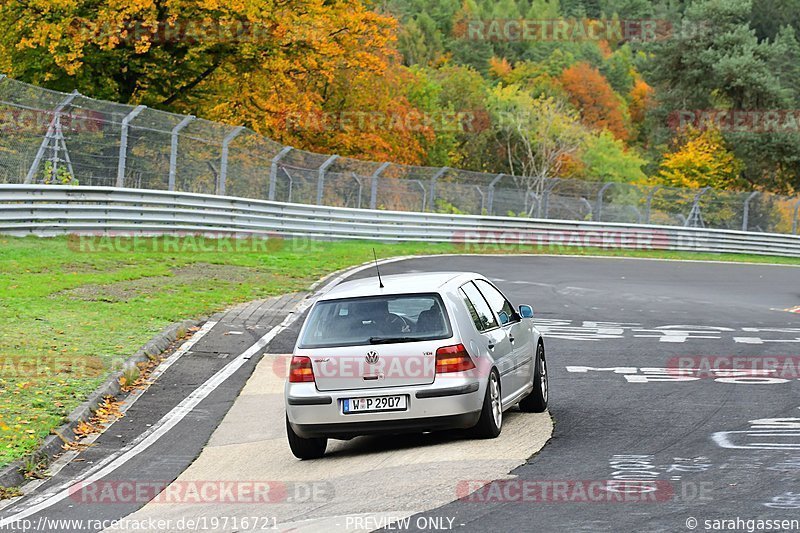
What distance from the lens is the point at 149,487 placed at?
8.93 metres

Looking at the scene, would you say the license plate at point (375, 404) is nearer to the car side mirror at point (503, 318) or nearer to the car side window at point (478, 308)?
the car side window at point (478, 308)

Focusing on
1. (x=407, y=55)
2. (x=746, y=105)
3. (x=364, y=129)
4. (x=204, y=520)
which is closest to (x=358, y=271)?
(x=204, y=520)

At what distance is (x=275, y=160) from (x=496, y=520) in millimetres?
25094

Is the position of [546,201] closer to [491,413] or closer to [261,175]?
[261,175]

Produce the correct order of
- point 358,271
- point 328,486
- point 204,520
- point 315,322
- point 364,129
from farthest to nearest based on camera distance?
point 364,129, point 358,271, point 315,322, point 328,486, point 204,520

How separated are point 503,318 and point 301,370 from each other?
2199 mm

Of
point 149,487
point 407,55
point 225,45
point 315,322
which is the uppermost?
point 407,55

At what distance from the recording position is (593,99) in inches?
3986

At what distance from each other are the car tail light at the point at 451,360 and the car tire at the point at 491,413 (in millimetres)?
300

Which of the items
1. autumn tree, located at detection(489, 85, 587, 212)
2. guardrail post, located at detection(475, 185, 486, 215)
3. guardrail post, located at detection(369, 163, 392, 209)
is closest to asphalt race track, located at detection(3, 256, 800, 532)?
guardrail post, located at detection(369, 163, 392, 209)

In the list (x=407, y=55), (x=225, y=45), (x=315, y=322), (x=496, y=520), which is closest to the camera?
(x=496, y=520)

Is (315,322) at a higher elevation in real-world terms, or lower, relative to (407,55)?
lower

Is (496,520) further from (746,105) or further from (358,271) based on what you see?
(746,105)

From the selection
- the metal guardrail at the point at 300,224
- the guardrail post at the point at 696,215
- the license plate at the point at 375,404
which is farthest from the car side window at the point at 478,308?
the guardrail post at the point at 696,215
